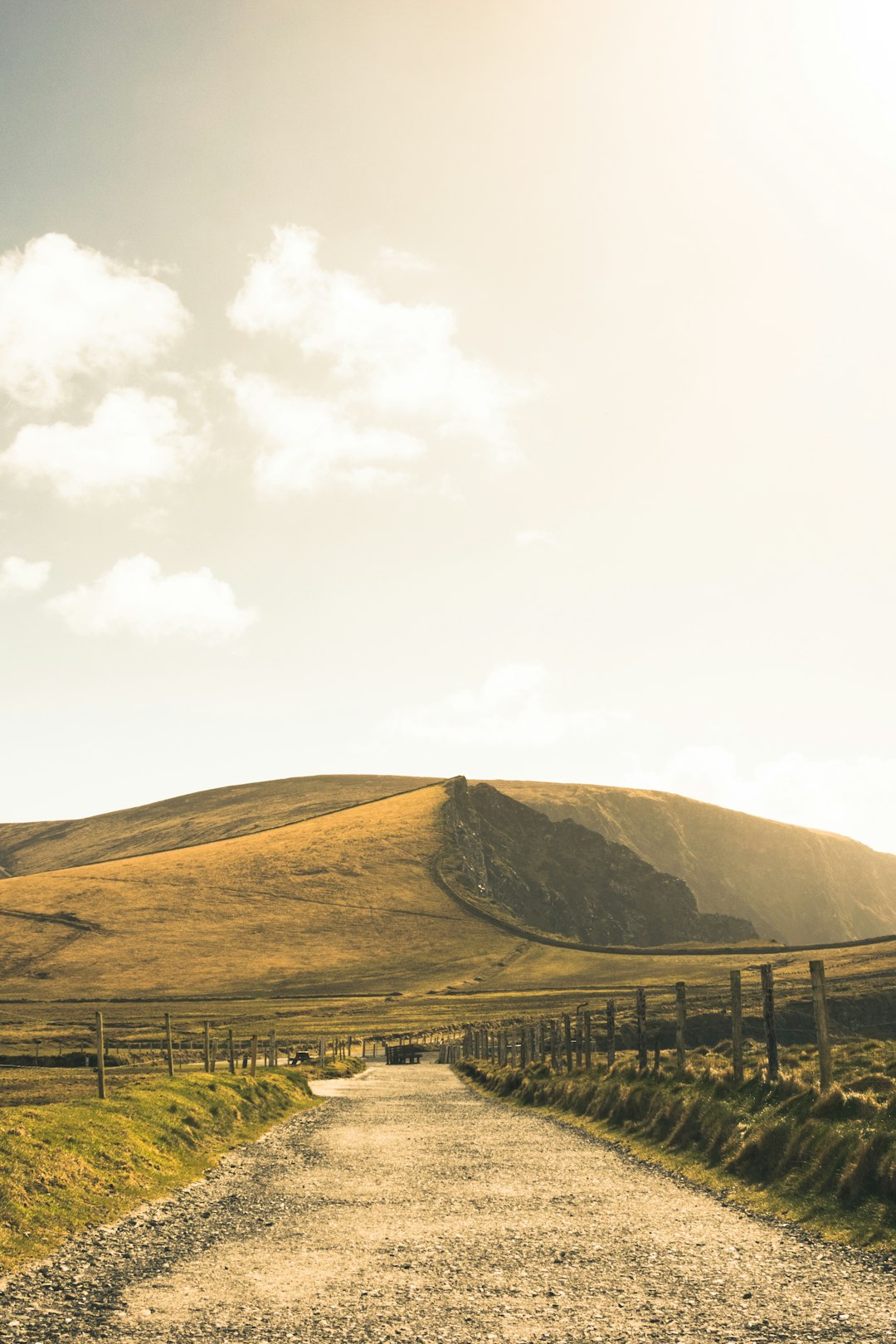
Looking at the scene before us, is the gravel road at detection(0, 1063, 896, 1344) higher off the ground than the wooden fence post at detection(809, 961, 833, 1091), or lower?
lower

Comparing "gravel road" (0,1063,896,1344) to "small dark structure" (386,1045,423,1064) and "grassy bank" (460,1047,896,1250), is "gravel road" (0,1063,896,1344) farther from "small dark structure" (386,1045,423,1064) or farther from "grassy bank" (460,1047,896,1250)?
"small dark structure" (386,1045,423,1064)

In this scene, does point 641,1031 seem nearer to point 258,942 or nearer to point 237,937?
point 258,942

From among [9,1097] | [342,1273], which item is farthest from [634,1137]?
[9,1097]

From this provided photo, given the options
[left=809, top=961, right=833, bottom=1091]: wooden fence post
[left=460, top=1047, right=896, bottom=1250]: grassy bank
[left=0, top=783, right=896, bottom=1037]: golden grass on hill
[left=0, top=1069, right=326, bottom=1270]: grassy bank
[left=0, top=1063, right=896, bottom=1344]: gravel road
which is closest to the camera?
[left=0, top=1063, right=896, bottom=1344]: gravel road

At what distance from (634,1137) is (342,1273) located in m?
13.5

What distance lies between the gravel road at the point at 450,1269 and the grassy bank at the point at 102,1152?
0.66 meters

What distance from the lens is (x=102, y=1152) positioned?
1867cm

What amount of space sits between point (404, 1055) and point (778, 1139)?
63278 mm

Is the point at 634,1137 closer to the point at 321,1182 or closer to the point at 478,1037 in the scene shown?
the point at 321,1182

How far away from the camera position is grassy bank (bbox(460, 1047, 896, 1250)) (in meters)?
13.9

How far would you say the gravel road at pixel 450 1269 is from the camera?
9.92m

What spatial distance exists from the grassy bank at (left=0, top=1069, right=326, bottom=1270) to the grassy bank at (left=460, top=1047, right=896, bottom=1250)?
31.4ft

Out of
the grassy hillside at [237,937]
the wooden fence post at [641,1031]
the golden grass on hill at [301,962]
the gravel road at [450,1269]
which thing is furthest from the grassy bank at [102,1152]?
the grassy hillside at [237,937]

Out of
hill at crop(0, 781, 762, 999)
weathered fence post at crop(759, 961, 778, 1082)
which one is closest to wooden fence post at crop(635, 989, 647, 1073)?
weathered fence post at crop(759, 961, 778, 1082)
